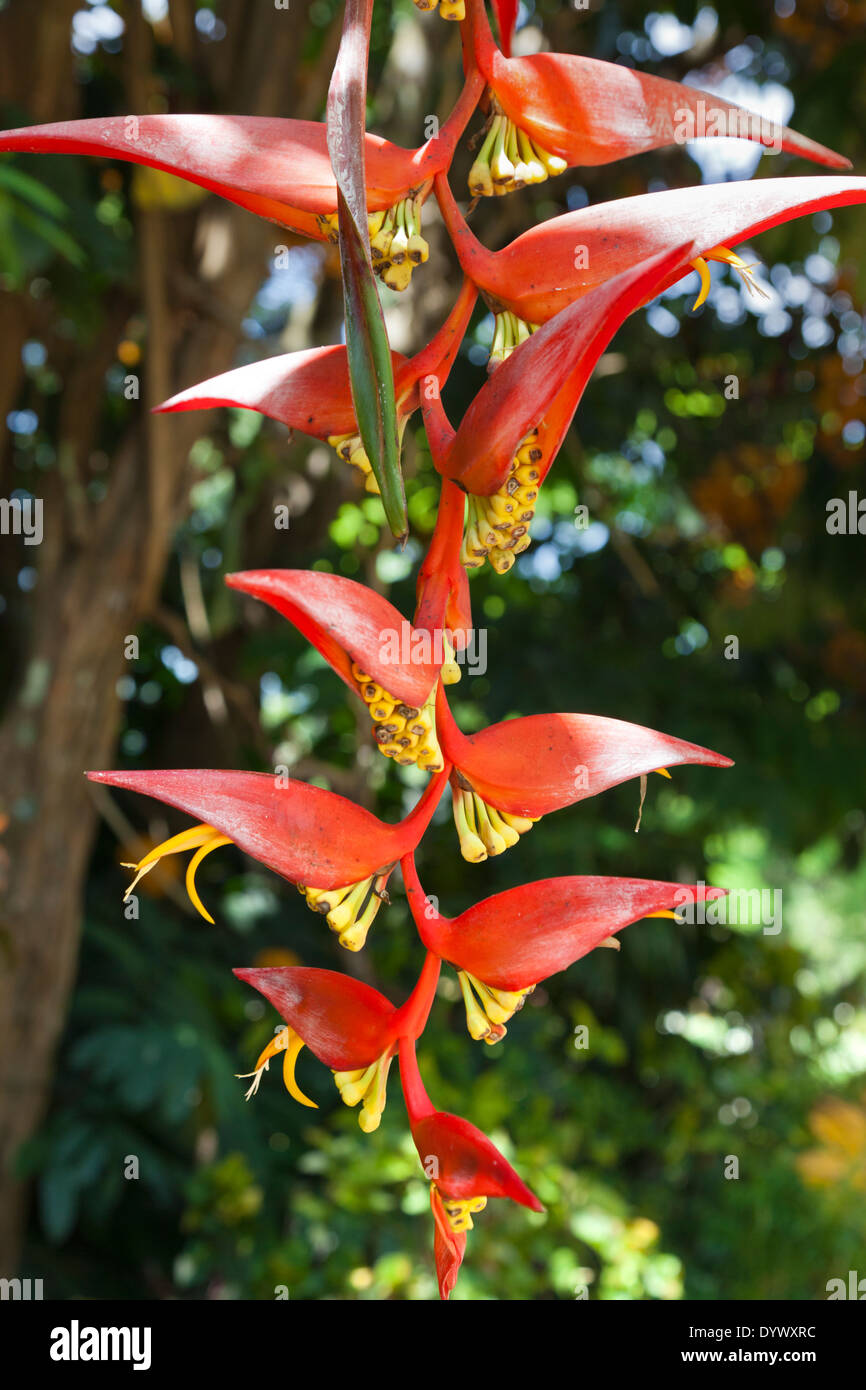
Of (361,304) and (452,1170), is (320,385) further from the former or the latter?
(452,1170)

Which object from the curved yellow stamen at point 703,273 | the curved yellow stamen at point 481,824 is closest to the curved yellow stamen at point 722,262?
the curved yellow stamen at point 703,273

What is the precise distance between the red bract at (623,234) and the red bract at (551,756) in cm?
8

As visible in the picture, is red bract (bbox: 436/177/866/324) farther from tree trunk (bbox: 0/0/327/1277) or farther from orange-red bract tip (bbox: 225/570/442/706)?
tree trunk (bbox: 0/0/327/1277)

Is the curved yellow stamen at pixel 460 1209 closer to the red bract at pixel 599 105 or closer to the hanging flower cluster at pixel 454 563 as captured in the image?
the hanging flower cluster at pixel 454 563

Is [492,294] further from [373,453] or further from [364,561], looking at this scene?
[364,561]

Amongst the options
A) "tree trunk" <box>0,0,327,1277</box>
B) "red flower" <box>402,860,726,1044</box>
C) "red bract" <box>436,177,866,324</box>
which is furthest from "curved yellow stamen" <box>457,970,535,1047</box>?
"tree trunk" <box>0,0,327,1277</box>

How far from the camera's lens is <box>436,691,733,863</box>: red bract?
21 centimetres

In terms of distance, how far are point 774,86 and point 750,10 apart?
34 centimetres

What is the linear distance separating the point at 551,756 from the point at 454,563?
0.04 m

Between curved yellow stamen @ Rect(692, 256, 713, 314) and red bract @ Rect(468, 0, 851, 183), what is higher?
red bract @ Rect(468, 0, 851, 183)

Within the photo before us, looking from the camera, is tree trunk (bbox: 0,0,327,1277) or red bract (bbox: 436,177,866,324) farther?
tree trunk (bbox: 0,0,327,1277)

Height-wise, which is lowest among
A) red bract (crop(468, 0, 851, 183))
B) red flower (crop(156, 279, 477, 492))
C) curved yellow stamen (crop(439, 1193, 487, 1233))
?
curved yellow stamen (crop(439, 1193, 487, 1233))

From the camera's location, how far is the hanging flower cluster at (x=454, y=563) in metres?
0.19

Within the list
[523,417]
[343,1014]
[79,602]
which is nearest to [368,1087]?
[343,1014]
